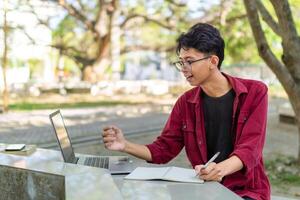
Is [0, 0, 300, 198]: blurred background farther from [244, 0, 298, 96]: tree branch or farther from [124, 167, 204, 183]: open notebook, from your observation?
[124, 167, 204, 183]: open notebook

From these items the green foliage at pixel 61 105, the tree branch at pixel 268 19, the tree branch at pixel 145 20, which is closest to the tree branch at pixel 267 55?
the tree branch at pixel 268 19

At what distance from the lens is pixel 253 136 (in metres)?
2.63

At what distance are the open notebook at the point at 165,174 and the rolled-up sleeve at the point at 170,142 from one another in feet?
1.49

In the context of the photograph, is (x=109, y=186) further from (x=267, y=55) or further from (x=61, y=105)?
(x=61, y=105)

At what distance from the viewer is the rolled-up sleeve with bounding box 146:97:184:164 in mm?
2963

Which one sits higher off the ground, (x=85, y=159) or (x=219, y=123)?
(x=219, y=123)

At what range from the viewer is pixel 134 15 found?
86.0ft

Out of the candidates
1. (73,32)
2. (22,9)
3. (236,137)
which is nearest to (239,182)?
(236,137)

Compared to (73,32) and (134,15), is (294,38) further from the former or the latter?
(73,32)

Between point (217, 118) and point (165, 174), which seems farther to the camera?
point (217, 118)

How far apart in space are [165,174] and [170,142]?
1.93 feet

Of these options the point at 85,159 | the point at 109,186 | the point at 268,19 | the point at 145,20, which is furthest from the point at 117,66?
the point at 109,186

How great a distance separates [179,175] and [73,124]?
444 inches

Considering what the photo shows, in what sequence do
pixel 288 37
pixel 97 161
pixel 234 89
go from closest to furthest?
1. pixel 234 89
2. pixel 97 161
3. pixel 288 37
